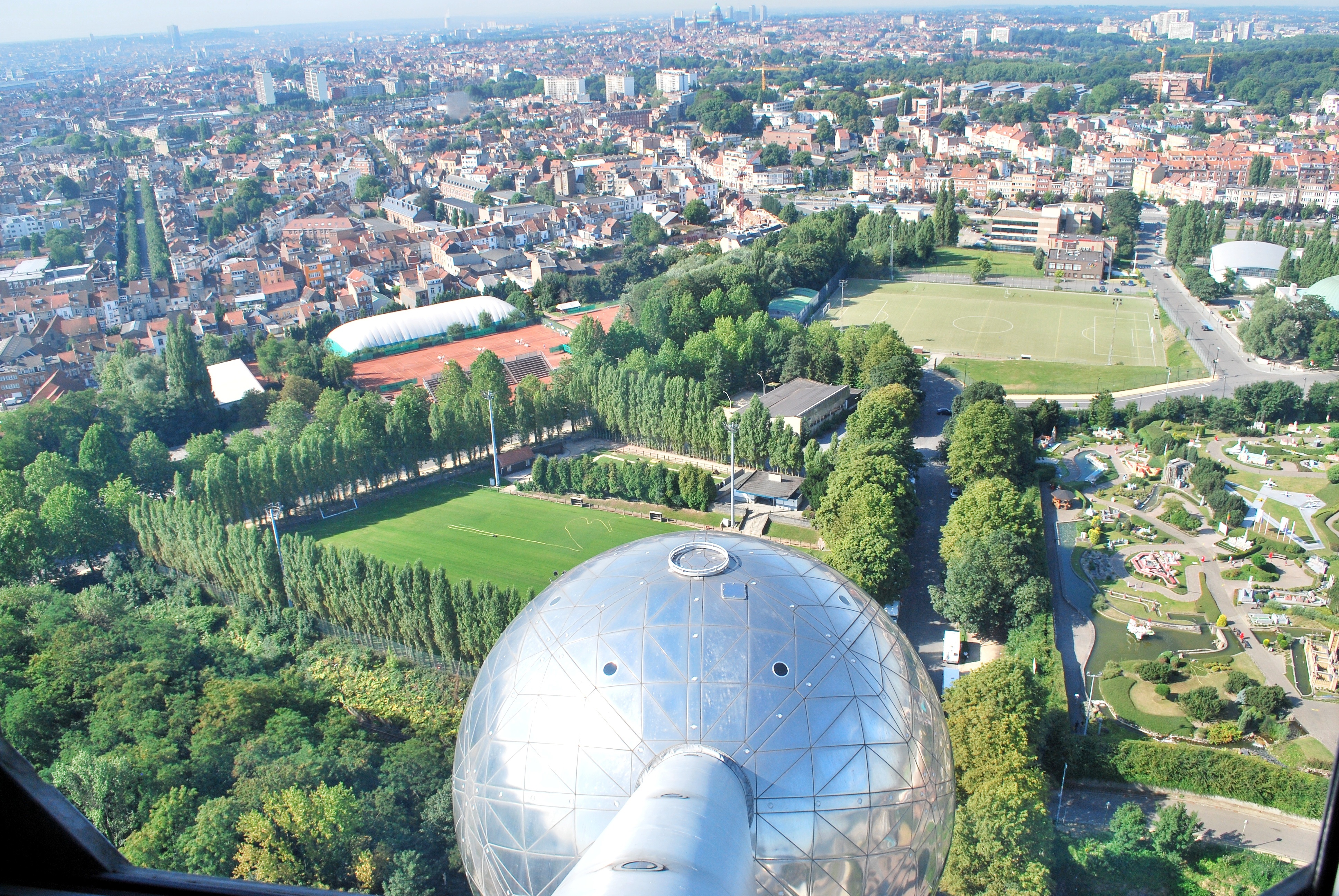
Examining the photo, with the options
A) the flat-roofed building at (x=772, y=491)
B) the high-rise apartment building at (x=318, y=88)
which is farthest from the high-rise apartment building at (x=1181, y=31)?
the flat-roofed building at (x=772, y=491)

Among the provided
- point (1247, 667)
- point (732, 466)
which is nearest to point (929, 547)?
point (732, 466)

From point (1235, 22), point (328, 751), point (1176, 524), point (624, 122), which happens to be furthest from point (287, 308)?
point (1235, 22)

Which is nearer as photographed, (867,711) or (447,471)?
(867,711)

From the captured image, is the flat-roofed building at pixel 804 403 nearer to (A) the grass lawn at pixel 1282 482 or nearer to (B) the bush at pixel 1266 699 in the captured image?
(A) the grass lawn at pixel 1282 482

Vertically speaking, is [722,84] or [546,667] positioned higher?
[722,84]

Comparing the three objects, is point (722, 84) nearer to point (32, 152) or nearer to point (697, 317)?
point (32, 152)

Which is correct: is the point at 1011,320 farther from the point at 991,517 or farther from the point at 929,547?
the point at 991,517
